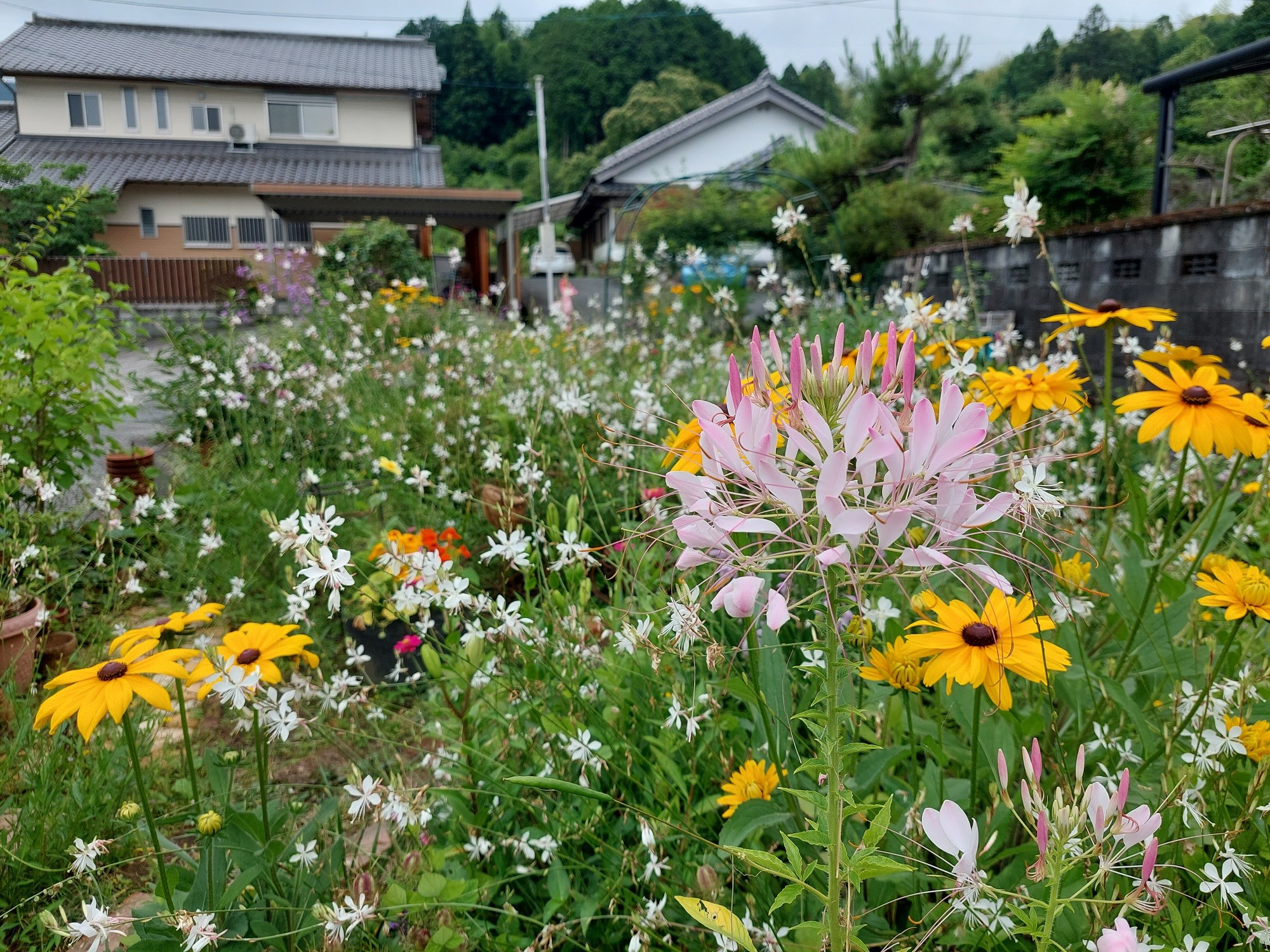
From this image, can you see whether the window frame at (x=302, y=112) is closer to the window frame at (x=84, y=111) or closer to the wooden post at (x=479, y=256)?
the wooden post at (x=479, y=256)

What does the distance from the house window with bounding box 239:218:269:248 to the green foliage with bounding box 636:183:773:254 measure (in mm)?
8130

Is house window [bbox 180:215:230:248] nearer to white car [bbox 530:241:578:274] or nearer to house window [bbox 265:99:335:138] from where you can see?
house window [bbox 265:99:335:138]

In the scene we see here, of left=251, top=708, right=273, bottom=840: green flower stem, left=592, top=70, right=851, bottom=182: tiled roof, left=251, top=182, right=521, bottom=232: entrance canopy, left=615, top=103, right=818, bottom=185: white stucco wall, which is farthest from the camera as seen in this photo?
left=615, top=103, right=818, bottom=185: white stucco wall

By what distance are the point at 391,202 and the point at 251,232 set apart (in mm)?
3690

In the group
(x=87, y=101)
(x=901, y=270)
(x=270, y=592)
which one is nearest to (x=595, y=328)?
(x=270, y=592)

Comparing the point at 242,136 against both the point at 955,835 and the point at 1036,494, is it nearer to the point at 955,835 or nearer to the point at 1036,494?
the point at 1036,494

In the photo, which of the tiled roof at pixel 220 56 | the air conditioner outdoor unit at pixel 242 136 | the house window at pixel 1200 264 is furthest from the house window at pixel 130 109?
the house window at pixel 1200 264

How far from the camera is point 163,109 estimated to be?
14.5m

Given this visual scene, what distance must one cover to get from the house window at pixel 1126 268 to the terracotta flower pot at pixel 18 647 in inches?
212

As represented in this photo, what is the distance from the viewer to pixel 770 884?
1.17m

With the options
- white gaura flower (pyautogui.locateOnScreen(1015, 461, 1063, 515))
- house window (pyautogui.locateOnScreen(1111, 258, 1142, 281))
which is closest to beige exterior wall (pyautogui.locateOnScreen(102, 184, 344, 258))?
house window (pyautogui.locateOnScreen(1111, 258, 1142, 281))

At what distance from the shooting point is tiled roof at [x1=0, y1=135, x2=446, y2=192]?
428 inches

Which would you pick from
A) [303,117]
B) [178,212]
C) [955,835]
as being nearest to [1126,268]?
[955,835]

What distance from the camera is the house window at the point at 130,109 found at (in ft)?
37.9
